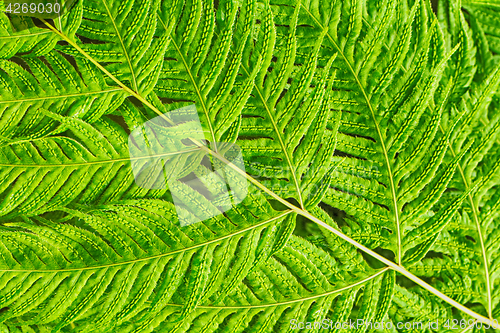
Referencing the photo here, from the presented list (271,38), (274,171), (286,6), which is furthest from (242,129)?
(286,6)

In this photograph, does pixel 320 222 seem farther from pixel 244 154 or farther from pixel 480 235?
pixel 480 235

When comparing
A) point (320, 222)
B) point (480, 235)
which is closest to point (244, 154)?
point (320, 222)

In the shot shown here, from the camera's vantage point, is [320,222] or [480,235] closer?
[320,222]

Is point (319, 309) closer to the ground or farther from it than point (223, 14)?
closer to the ground

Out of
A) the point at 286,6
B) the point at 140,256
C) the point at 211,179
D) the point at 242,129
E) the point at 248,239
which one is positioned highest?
the point at 286,6

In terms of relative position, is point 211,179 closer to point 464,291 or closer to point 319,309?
point 319,309

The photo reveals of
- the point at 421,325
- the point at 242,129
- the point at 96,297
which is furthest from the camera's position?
the point at 421,325

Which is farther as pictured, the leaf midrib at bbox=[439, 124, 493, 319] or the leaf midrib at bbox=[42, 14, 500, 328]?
the leaf midrib at bbox=[439, 124, 493, 319]

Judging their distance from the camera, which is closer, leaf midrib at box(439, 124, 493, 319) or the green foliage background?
the green foliage background
